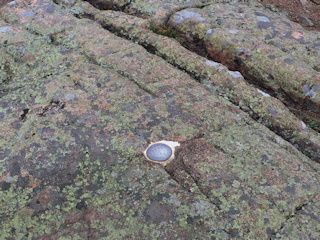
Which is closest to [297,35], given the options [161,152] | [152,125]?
[152,125]

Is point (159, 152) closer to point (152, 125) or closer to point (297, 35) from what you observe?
point (152, 125)

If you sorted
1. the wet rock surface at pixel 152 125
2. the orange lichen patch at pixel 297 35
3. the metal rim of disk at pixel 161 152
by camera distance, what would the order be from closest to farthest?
1. the wet rock surface at pixel 152 125
2. the metal rim of disk at pixel 161 152
3. the orange lichen patch at pixel 297 35

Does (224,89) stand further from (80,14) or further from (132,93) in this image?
(80,14)

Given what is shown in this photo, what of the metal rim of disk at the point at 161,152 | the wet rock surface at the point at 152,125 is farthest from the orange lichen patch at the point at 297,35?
the metal rim of disk at the point at 161,152

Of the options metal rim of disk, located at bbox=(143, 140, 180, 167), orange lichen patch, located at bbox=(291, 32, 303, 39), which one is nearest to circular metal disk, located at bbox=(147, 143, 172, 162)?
Answer: metal rim of disk, located at bbox=(143, 140, 180, 167)

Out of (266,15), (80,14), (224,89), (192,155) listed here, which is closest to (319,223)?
(192,155)

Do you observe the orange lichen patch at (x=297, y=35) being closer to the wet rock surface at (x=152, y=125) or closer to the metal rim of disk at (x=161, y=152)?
the wet rock surface at (x=152, y=125)
